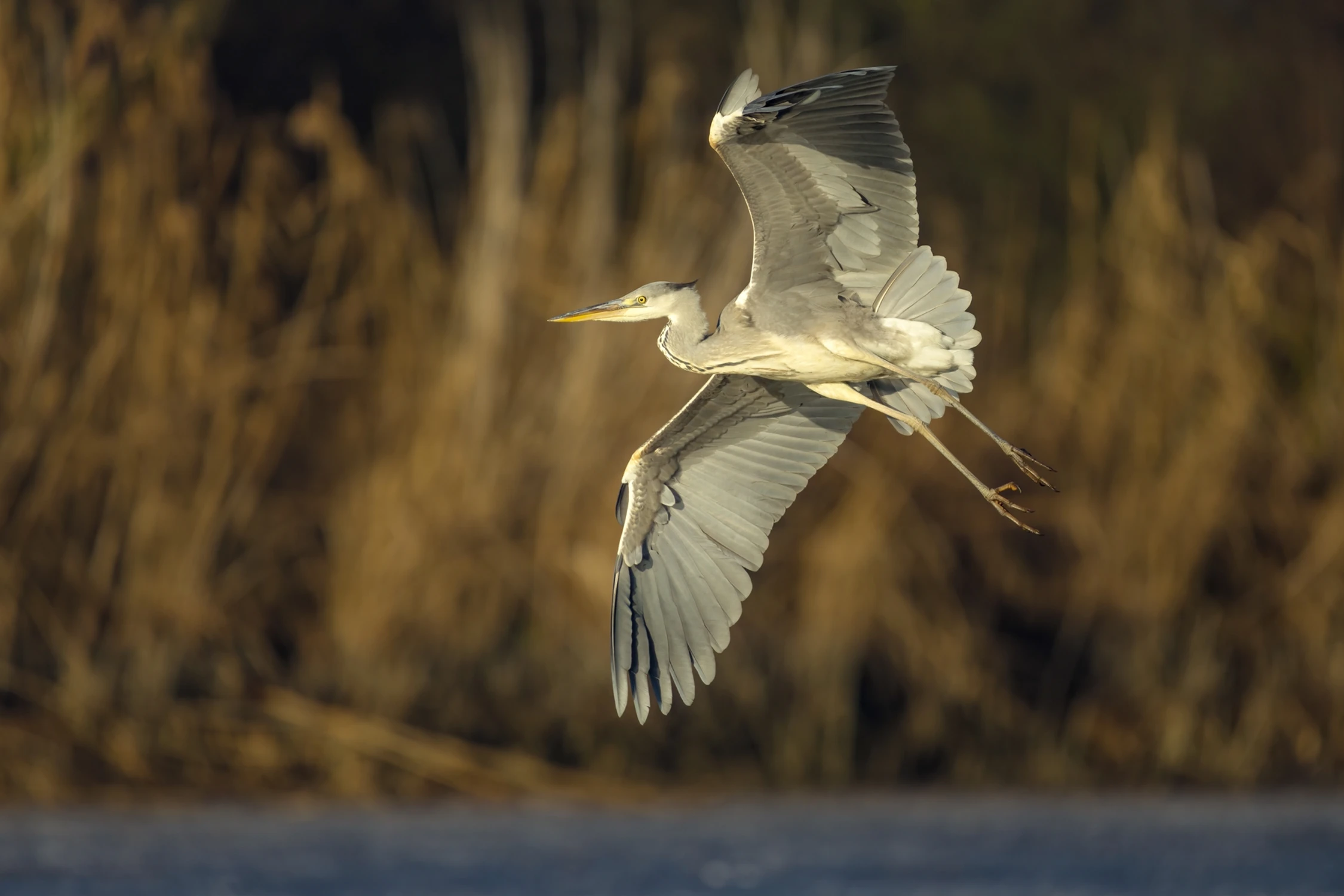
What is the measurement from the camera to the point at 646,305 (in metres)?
6.05

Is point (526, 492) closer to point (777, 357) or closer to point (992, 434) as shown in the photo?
point (777, 357)

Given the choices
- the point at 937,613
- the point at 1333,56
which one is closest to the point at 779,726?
the point at 937,613

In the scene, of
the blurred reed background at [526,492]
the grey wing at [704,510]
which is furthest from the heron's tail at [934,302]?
the blurred reed background at [526,492]

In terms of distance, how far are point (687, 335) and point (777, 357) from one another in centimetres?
29

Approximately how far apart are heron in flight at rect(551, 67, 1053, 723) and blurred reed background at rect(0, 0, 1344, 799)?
2543 mm

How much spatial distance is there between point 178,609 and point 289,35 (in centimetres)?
778

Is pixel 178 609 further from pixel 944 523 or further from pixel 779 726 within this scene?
pixel 944 523

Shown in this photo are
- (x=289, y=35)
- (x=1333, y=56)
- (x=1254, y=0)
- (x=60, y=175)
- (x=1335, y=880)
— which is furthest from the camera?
(x=1254, y=0)

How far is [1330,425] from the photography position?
895 cm

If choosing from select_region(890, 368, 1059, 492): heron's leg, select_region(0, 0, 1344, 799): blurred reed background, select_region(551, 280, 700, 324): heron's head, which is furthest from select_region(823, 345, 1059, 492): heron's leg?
select_region(0, 0, 1344, 799): blurred reed background

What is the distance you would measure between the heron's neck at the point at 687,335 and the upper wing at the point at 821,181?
176mm

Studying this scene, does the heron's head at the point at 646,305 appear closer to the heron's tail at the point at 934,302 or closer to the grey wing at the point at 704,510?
the grey wing at the point at 704,510

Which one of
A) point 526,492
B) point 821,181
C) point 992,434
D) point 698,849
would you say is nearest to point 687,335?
point 821,181

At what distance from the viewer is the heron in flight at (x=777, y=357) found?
17.6 feet
